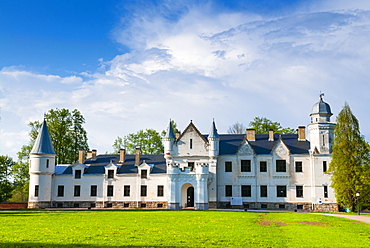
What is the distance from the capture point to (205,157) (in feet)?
143

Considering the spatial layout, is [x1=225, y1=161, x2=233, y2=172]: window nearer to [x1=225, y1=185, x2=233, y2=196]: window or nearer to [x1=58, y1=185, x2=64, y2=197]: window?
[x1=225, y1=185, x2=233, y2=196]: window

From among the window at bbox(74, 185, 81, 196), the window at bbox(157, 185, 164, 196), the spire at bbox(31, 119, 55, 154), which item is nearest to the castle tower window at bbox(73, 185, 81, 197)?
the window at bbox(74, 185, 81, 196)

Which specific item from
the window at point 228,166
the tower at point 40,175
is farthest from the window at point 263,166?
the tower at point 40,175

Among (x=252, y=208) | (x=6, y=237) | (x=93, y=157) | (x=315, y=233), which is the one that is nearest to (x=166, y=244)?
(x=6, y=237)

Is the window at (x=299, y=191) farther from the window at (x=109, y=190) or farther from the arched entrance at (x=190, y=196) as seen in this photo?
the window at (x=109, y=190)

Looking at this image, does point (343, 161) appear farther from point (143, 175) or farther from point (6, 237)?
point (6, 237)

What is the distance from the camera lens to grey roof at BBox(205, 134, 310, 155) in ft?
143

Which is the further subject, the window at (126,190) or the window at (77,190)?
the window at (77,190)

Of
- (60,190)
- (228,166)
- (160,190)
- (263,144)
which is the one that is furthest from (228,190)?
(60,190)

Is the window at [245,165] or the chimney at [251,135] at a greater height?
the chimney at [251,135]

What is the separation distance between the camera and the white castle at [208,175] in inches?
1641

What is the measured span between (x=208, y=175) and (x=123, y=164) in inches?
465

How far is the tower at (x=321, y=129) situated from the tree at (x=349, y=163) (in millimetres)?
3468

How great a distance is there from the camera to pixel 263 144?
44562mm
